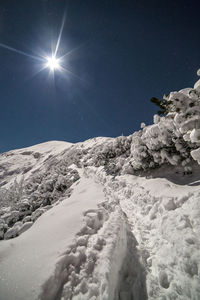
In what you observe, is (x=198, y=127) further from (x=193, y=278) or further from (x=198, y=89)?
(x=193, y=278)

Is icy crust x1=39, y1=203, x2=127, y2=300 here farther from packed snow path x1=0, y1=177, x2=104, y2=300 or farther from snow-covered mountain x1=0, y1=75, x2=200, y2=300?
packed snow path x1=0, y1=177, x2=104, y2=300

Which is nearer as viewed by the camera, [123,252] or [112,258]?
[112,258]

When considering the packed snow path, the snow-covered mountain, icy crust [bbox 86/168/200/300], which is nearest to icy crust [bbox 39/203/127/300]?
the snow-covered mountain

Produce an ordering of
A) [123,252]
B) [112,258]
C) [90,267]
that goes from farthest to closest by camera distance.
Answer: [123,252] → [112,258] → [90,267]

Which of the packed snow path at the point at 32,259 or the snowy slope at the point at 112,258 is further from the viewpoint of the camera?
the snowy slope at the point at 112,258

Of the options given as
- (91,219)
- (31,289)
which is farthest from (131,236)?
(31,289)

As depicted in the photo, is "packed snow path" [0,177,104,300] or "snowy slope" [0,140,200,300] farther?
"snowy slope" [0,140,200,300]

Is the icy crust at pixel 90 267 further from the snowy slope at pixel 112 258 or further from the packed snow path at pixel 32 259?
the packed snow path at pixel 32 259

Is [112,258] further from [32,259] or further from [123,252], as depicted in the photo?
[32,259]

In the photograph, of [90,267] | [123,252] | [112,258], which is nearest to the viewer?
[90,267]

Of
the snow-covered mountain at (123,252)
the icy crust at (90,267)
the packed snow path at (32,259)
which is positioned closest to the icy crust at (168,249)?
the snow-covered mountain at (123,252)

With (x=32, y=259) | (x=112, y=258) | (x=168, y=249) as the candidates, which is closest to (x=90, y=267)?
(x=112, y=258)

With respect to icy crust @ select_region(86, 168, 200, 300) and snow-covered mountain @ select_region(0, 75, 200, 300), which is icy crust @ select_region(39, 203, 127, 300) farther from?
icy crust @ select_region(86, 168, 200, 300)

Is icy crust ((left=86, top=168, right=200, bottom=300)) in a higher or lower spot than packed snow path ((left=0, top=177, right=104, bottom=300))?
lower
